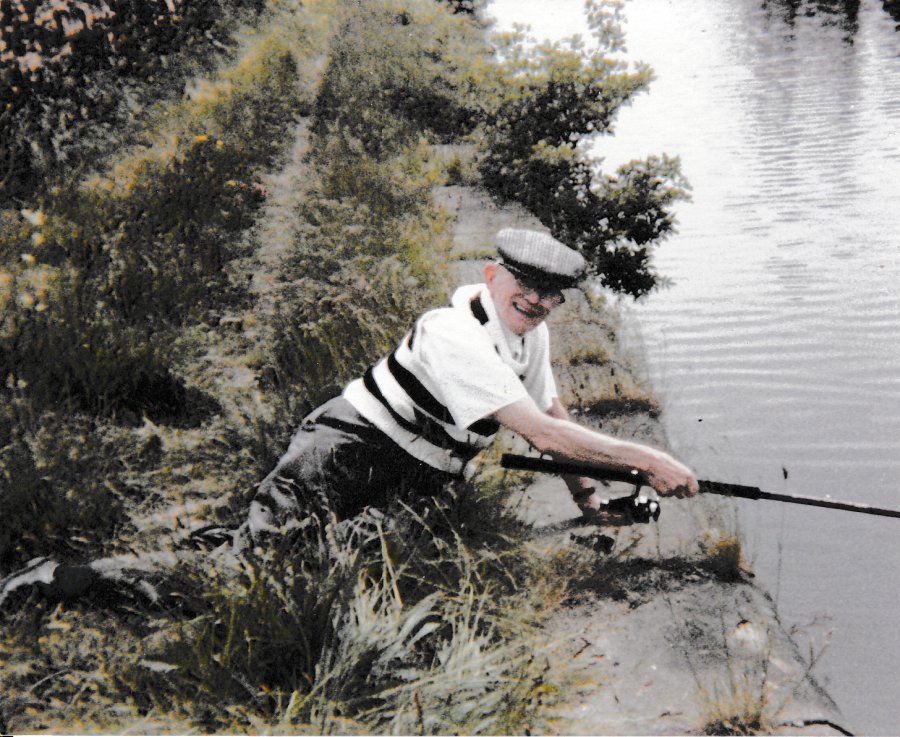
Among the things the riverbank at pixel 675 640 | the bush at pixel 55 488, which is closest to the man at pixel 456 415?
the riverbank at pixel 675 640

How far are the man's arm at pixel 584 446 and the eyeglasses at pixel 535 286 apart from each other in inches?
12.8

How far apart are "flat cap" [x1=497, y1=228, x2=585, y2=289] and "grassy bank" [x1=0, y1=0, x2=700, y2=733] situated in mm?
812

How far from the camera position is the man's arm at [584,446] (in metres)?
2.21

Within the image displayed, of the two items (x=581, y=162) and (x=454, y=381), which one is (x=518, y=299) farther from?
(x=581, y=162)

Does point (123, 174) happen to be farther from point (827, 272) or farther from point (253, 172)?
point (827, 272)

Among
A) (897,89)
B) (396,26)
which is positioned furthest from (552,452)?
(396,26)

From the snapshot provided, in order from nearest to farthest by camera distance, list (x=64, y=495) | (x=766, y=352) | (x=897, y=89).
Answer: (x=64, y=495), (x=766, y=352), (x=897, y=89)

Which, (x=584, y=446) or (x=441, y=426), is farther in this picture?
(x=441, y=426)

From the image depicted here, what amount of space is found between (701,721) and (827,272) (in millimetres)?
3363

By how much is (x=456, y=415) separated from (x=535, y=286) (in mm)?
447

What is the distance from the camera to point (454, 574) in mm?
2541

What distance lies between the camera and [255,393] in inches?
143

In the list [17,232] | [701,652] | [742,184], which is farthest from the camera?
[742,184]

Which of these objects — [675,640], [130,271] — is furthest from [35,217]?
[675,640]
